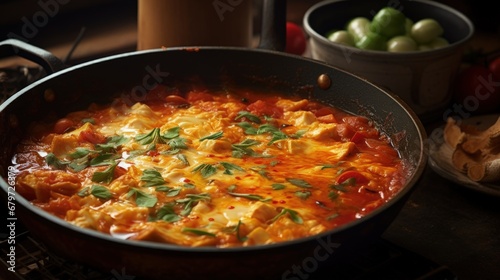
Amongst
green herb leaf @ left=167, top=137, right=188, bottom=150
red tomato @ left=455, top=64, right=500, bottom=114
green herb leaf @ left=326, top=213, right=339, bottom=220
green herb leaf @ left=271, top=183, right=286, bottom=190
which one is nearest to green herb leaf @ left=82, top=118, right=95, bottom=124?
green herb leaf @ left=167, top=137, right=188, bottom=150

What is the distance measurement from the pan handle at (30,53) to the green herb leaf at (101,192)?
0.66 m

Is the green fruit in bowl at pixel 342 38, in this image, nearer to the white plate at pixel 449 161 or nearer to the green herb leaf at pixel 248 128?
the white plate at pixel 449 161

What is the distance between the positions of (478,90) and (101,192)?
2.11 metres

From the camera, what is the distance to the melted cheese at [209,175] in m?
2.13

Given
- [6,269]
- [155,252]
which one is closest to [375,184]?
[155,252]

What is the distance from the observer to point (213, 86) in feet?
10.4

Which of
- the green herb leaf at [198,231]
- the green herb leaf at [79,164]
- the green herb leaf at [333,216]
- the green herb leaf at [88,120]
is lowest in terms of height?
the green herb leaf at [333,216]

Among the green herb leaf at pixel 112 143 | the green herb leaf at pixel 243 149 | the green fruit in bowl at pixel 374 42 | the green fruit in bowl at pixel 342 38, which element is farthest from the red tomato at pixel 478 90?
the green herb leaf at pixel 112 143

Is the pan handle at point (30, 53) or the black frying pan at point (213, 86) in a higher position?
the pan handle at point (30, 53)

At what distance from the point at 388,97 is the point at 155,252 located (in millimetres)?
1331

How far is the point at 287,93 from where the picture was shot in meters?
3.13

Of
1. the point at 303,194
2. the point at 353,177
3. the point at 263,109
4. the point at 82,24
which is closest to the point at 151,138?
the point at 263,109

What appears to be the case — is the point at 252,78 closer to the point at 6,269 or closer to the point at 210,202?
the point at 210,202

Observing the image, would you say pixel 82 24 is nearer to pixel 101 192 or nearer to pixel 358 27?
pixel 358 27
